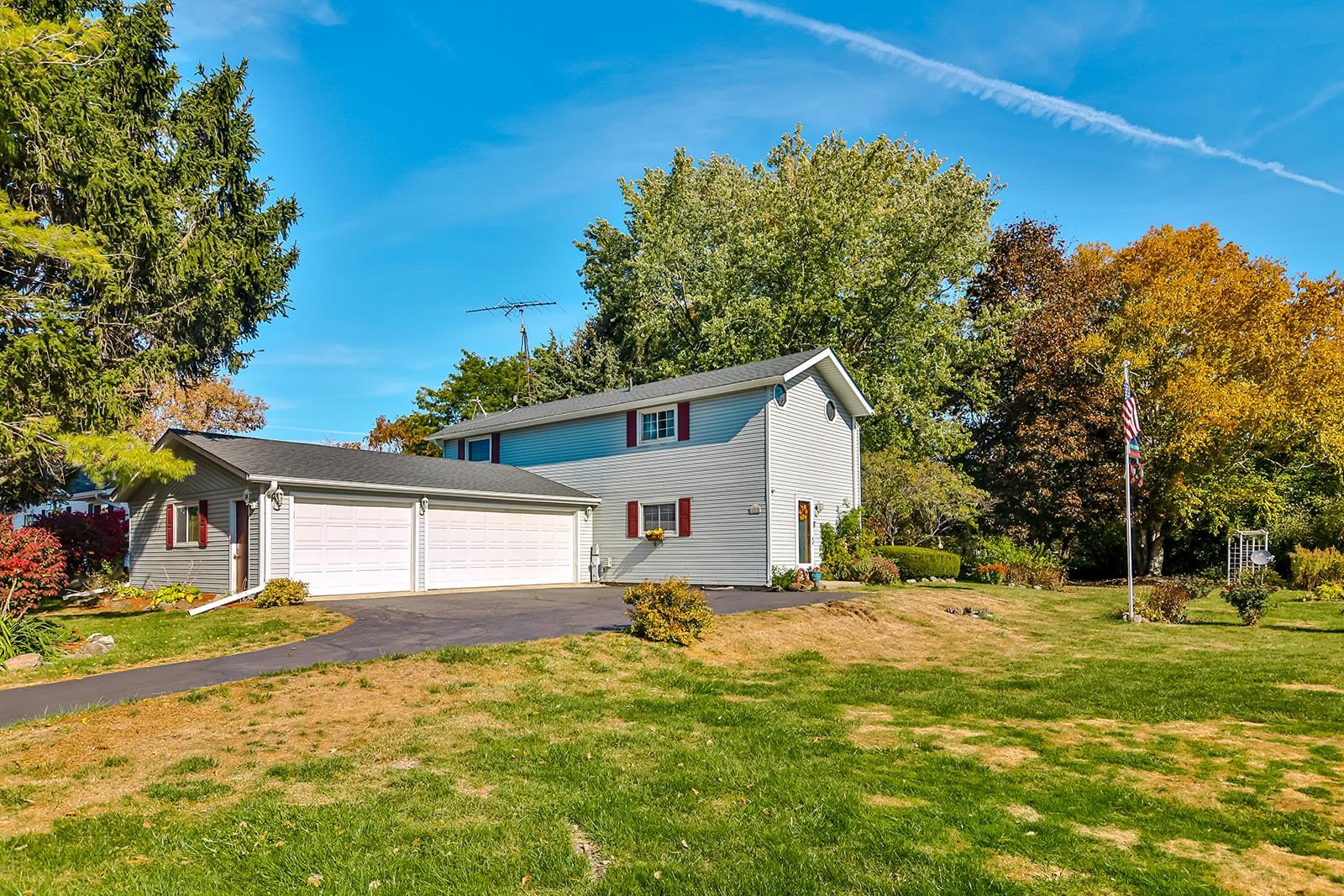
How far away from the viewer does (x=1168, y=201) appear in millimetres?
27609

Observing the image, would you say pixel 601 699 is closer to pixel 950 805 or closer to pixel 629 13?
pixel 950 805

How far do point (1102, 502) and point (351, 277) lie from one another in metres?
27.7

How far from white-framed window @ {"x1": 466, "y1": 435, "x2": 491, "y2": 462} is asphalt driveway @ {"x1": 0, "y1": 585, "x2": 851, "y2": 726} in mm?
9061

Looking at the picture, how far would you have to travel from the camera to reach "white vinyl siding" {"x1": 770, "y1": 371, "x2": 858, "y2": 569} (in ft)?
67.5

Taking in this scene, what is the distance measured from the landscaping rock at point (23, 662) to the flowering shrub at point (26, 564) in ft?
6.19

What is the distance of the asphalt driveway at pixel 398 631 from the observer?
27.1ft

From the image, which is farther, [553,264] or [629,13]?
[553,264]

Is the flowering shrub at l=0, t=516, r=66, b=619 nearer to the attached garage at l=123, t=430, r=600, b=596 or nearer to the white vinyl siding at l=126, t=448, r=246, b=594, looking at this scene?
the attached garage at l=123, t=430, r=600, b=596

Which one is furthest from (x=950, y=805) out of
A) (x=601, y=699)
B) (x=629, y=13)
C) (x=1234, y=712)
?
(x=629, y=13)

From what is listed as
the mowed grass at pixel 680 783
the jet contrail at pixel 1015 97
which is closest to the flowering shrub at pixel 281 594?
the mowed grass at pixel 680 783

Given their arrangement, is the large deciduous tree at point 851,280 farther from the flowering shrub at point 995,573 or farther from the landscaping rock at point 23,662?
the landscaping rock at point 23,662

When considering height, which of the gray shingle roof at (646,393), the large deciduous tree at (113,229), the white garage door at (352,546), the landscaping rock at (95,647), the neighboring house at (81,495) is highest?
the large deciduous tree at (113,229)

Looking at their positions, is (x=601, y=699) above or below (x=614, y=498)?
below

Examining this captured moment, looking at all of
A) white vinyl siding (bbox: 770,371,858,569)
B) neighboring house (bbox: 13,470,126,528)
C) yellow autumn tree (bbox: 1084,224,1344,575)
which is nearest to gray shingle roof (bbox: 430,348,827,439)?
white vinyl siding (bbox: 770,371,858,569)
